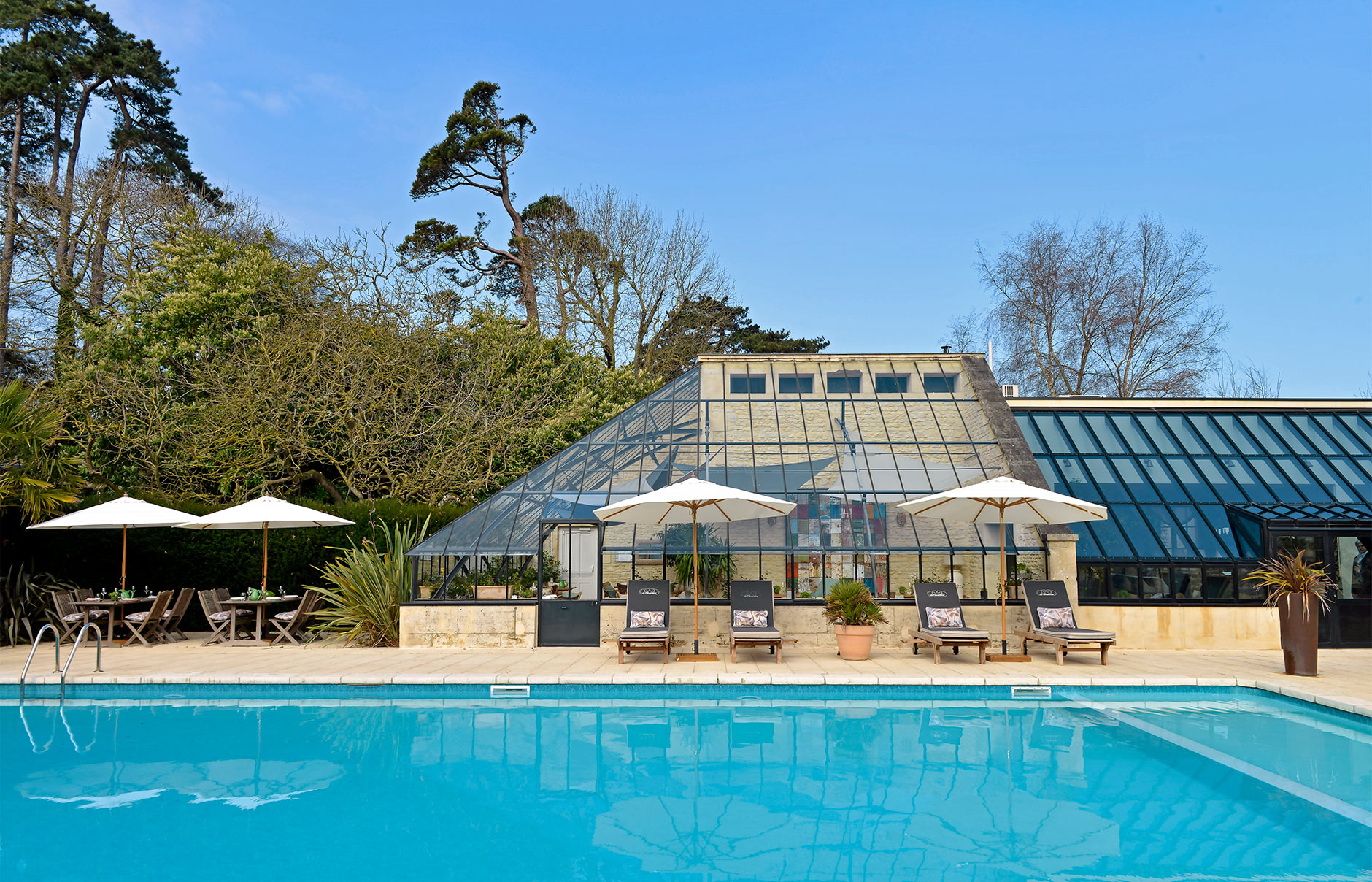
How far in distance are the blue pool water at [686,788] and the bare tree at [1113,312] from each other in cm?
1772

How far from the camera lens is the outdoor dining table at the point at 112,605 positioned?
11812 mm

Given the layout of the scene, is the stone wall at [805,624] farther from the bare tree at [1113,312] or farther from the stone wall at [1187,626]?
the bare tree at [1113,312]

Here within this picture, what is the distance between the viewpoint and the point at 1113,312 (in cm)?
2422

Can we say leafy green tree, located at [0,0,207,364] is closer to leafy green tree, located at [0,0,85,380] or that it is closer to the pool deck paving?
leafy green tree, located at [0,0,85,380]

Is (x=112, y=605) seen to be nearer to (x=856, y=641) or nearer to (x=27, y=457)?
(x=27, y=457)

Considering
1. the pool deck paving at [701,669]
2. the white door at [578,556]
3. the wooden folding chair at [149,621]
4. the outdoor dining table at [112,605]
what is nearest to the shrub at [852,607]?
the pool deck paving at [701,669]

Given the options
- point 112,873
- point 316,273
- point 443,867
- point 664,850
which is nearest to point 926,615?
point 664,850

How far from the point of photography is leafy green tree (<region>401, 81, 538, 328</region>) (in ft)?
77.7

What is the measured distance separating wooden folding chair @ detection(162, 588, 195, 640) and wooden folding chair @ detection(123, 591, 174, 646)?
17cm

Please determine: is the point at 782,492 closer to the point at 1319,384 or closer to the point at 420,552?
the point at 420,552

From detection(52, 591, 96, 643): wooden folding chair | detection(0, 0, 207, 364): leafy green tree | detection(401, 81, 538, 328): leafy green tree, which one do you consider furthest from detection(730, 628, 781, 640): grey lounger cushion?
detection(0, 0, 207, 364): leafy green tree

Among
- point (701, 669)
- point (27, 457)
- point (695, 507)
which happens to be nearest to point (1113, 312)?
point (695, 507)

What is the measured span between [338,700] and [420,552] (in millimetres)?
2985

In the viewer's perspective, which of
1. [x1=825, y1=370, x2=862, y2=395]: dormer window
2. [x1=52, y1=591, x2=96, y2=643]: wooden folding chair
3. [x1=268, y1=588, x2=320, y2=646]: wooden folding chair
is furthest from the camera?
[x1=825, y1=370, x2=862, y2=395]: dormer window
